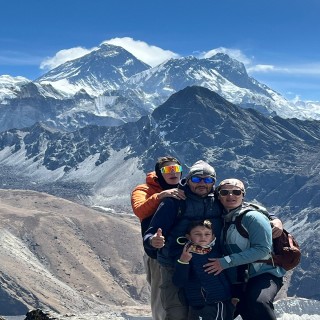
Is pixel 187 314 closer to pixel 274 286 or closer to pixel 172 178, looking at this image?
pixel 274 286

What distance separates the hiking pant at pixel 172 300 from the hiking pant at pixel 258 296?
5.21 ft

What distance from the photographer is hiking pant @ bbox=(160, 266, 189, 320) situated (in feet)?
58.7

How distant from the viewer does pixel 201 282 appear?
1712 cm

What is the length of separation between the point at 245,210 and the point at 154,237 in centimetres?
273

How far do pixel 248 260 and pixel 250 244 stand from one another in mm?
536

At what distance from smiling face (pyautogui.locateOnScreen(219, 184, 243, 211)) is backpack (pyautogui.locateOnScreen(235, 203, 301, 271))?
1.02 feet

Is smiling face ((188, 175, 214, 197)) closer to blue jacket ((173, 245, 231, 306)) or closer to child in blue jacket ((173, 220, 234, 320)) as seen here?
child in blue jacket ((173, 220, 234, 320))

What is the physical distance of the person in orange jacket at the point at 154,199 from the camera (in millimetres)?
18672

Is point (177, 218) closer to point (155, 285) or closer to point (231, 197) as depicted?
point (231, 197)

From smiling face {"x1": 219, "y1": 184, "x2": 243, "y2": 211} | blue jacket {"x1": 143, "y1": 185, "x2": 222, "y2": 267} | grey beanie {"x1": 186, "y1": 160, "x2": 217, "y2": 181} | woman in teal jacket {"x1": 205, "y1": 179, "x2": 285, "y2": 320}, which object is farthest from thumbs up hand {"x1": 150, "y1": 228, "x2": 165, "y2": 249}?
smiling face {"x1": 219, "y1": 184, "x2": 243, "y2": 211}

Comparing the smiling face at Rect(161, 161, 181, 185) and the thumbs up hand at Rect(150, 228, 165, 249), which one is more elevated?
the smiling face at Rect(161, 161, 181, 185)

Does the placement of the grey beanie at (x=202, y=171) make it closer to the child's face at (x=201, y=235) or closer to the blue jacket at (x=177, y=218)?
the blue jacket at (x=177, y=218)

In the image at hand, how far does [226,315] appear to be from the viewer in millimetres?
17156

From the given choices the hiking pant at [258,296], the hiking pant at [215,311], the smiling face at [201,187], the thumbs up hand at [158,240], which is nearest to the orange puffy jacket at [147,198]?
the smiling face at [201,187]
